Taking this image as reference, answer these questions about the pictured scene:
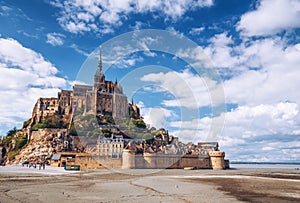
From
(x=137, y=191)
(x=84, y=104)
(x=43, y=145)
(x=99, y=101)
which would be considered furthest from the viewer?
(x=99, y=101)

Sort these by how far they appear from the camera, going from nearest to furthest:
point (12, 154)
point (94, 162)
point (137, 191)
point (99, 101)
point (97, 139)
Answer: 1. point (137, 191)
2. point (94, 162)
3. point (97, 139)
4. point (12, 154)
5. point (99, 101)

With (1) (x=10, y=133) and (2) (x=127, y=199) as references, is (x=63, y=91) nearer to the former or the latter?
(1) (x=10, y=133)

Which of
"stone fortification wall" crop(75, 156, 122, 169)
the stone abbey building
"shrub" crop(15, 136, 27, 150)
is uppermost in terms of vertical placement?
the stone abbey building

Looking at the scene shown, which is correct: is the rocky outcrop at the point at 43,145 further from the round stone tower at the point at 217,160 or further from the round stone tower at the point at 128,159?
the round stone tower at the point at 217,160

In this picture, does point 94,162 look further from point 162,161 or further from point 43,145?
point 43,145

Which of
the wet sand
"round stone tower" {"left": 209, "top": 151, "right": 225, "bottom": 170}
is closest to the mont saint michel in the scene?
"round stone tower" {"left": 209, "top": 151, "right": 225, "bottom": 170}

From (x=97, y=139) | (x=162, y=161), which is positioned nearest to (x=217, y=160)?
(x=162, y=161)

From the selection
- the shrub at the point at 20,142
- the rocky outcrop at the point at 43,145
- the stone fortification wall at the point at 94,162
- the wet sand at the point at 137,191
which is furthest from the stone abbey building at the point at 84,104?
the wet sand at the point at 137,191

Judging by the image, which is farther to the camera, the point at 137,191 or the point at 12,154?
the point at 12,154

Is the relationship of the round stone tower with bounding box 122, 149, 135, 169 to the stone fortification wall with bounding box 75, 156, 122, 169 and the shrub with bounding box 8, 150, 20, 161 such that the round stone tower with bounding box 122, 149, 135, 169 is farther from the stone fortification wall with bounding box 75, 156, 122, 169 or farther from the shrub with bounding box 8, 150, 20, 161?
the shrub with bounding box 8, 150, 20, 161
